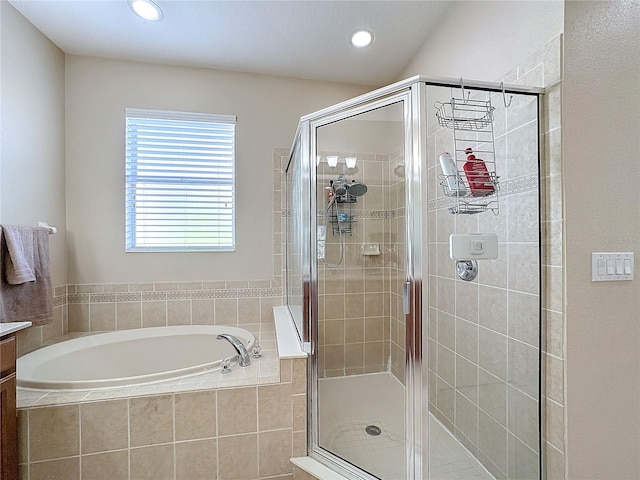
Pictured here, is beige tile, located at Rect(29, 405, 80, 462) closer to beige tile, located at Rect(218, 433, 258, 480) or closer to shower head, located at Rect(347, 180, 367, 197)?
beige tile, located at Rect(218, 433, 258, 480)

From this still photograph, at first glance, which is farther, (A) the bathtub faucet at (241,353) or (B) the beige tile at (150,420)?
(A) the bathtub faucet at (241,353)

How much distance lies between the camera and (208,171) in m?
2.52

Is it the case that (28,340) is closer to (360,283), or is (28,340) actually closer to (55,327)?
(55,327)

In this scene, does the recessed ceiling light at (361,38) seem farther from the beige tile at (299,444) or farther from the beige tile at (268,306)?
the beige tile at (299,444)

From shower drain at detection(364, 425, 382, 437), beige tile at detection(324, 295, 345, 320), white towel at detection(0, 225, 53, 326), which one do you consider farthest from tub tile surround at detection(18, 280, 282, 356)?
shower drain at detection(364, 425, 382, 437)

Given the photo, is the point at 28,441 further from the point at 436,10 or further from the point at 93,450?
the point at 436,10

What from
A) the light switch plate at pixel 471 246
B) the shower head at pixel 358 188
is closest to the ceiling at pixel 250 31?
the shower head at pixel 358 188

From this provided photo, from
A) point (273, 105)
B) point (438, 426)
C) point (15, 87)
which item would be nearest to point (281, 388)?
point (438, 426)

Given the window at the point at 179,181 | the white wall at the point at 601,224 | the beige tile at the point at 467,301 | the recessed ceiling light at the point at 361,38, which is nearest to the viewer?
the white wall at the point at 601,224

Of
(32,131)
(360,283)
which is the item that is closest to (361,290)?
(360,283)

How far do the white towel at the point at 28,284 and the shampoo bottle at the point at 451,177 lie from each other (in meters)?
2.27

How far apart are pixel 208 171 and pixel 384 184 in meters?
1.50

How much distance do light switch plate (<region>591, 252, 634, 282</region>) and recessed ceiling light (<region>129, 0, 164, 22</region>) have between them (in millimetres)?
2595

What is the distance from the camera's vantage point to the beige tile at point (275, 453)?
1497 millimetres
